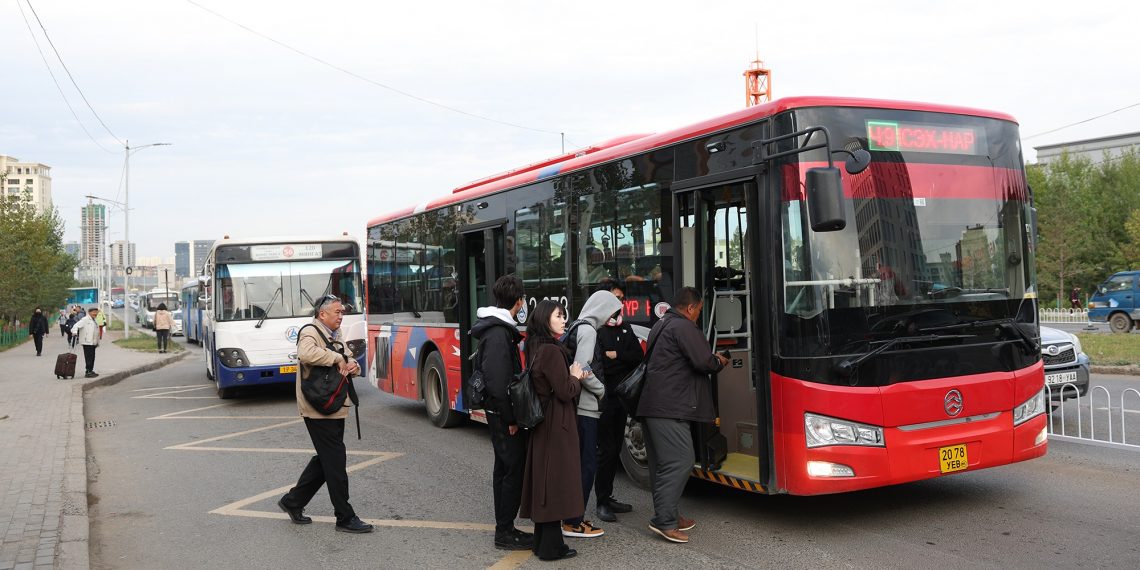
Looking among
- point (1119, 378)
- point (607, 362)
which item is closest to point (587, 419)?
point (607, 362)

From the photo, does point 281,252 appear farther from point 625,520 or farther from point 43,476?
point 625,520

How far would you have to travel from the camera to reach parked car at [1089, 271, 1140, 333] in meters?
27.2

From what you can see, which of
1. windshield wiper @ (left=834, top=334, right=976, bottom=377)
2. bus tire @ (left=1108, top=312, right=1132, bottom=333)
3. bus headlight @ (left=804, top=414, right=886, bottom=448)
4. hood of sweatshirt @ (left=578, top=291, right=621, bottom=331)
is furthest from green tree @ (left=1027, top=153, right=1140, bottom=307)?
hood of sweatshirt @ (left=578, top=291, right=621, bottom=331)

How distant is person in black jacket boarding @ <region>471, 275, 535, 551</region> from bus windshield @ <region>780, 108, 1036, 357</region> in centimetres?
182

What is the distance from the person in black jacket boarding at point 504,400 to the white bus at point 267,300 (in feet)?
32.4

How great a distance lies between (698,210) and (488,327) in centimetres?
206

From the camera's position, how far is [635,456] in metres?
7.97

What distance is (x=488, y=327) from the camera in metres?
5.99

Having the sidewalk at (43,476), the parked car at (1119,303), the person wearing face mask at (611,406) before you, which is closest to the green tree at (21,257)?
the sidewalk at (43,476)

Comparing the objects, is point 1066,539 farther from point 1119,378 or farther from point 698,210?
point 1119,378

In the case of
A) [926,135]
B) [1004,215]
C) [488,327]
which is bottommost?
[488,327]

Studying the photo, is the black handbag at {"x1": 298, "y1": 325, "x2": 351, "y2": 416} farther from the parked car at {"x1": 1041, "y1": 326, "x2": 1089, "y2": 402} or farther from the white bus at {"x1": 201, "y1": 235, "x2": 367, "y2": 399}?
the white bus at {"x1": 201, "y1": 235, "x2": 367, "y2": 399}

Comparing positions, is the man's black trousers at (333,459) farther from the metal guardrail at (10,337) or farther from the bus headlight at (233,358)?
the metal guardrail at (10,337)

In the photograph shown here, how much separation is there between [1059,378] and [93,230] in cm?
12519
